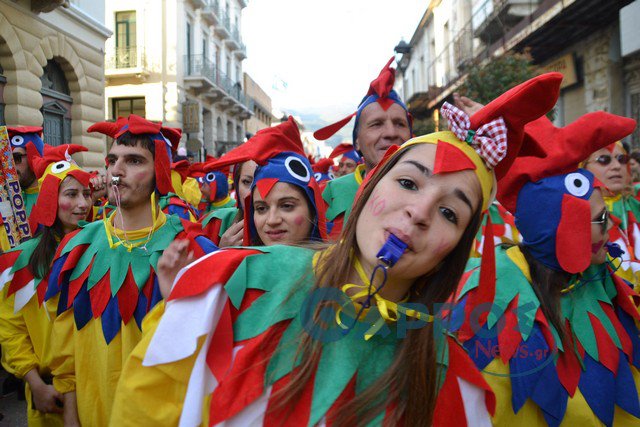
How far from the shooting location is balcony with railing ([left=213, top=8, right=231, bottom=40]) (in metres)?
31.7

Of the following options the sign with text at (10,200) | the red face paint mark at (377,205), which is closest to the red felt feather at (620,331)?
the red face paint mark at (377,205)

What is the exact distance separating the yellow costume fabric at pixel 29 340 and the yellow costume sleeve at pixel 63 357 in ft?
0.57

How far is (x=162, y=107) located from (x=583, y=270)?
24.3m

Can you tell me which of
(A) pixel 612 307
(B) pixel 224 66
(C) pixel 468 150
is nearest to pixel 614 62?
(A) pixel 612 307

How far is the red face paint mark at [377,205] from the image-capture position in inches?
61.0

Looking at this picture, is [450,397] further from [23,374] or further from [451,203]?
[23,374]

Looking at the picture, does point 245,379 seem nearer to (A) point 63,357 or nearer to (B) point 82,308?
(B) point 82,308

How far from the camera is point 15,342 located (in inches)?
131

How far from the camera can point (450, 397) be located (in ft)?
5.52

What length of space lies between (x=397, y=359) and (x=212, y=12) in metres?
30.4

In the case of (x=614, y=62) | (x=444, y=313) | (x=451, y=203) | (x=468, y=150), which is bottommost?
(x=444, y=313)

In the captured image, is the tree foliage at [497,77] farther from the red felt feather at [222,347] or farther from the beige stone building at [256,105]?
the beige stone building at [256,105]

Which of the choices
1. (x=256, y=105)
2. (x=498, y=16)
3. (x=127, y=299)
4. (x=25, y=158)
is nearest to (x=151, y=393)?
(x=127, y=299)

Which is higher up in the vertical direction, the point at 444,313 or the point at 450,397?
the point at 444,313
